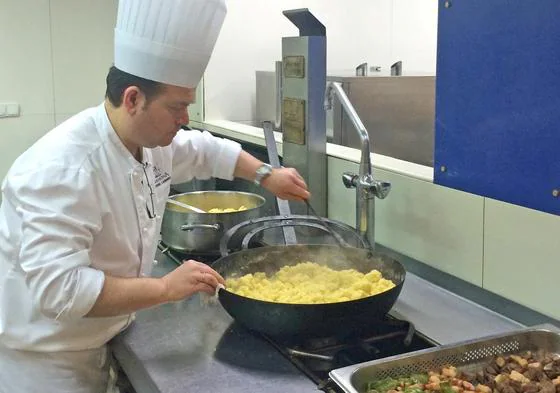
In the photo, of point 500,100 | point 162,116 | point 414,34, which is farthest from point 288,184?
point 414,34

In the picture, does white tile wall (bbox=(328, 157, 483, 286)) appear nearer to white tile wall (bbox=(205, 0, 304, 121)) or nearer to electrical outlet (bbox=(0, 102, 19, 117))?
white tile wall (bbox=(205, 0, 304, 121))

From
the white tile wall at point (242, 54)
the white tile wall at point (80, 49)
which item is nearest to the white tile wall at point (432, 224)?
the white tile wall at point (242, 54)

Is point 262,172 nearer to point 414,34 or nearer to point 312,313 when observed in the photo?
point 312,313

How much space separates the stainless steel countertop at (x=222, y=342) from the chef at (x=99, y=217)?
99mm

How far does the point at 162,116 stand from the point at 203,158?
469mm

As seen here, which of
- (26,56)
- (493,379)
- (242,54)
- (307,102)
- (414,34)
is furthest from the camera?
(26,56)

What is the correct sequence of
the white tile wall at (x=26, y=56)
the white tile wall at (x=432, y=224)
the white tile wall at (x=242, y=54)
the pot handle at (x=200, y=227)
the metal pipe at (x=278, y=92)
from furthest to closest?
1. the white tile wall at (x=26, y=56)
2. the white tile wall at (x=242, y=54)
3. the metal pipe at (x=278, y=92)
4. the pot handle at (x=200, y=227)
5. the white tile wall at (x=432, y=224)

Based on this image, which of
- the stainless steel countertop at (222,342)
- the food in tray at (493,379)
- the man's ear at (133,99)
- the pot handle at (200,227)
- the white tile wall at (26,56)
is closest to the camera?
the food in tray at (493,379)

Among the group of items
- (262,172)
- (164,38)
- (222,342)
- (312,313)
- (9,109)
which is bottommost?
(222,342)

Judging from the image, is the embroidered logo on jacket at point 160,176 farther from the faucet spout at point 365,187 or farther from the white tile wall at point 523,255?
the white tile wall at point 523,255

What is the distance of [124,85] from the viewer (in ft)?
4.38

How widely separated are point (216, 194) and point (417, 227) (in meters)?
0.81

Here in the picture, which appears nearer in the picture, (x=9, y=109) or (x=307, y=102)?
(x=307, y=102)

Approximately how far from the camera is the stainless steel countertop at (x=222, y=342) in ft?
3.91
